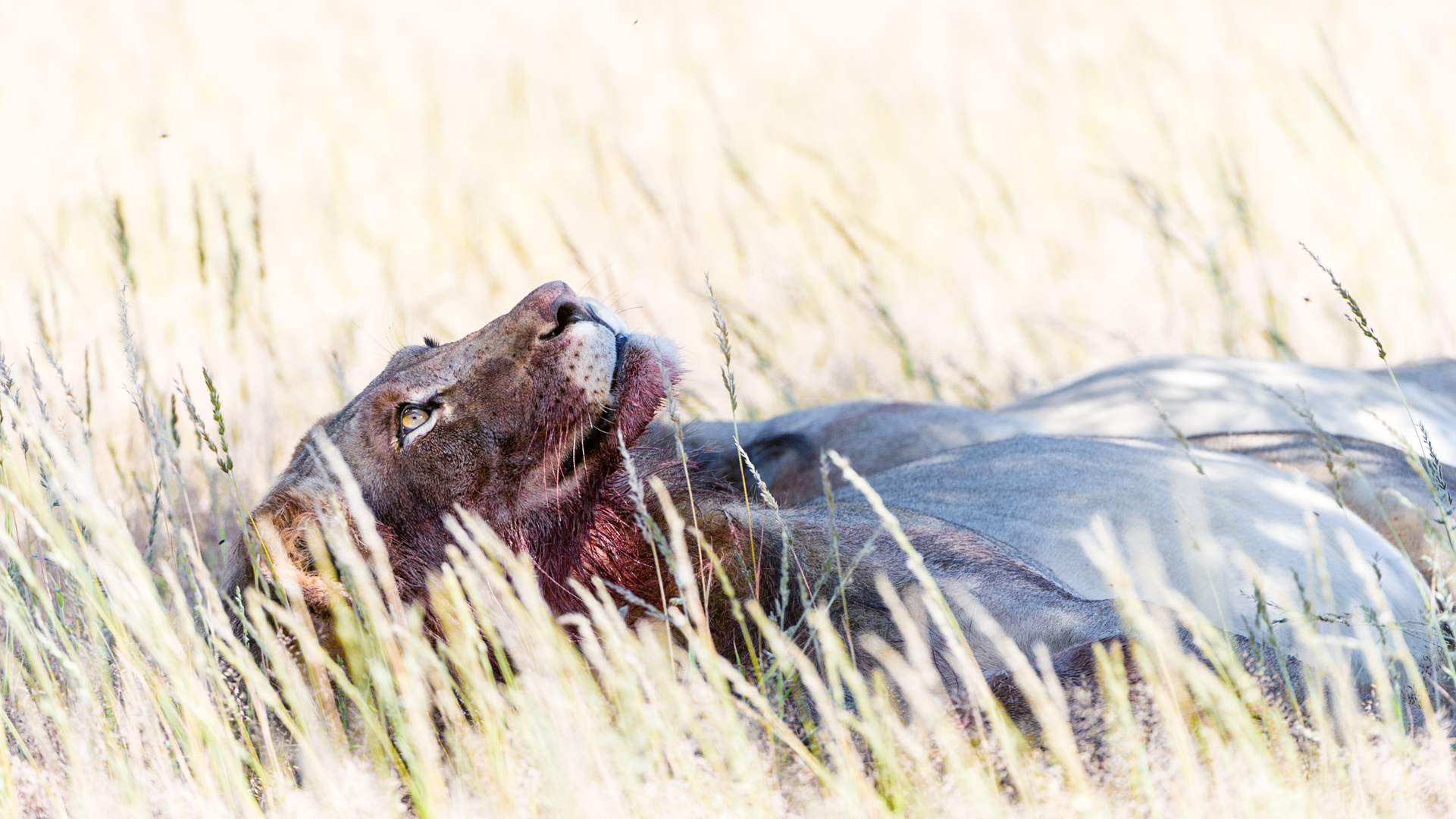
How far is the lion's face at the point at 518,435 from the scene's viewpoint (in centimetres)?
300

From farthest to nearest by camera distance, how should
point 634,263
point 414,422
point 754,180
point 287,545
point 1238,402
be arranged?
point 754,180 → point 634,263 → point 1238,402 → point 414,422 → point 287,545

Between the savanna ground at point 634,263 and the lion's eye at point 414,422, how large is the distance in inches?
17.4

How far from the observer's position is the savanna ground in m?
2.21

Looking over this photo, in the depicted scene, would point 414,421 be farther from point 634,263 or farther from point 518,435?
point 634,263

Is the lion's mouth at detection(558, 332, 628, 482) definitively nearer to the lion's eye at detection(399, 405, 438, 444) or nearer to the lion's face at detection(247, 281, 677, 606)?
the lion's face at detection(247, 281, 677, 606)

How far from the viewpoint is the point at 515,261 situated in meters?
9.08

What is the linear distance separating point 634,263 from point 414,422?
5897 millimetres

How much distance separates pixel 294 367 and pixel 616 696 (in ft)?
18.8

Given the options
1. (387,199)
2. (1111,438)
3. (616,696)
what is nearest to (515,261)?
(387,199)

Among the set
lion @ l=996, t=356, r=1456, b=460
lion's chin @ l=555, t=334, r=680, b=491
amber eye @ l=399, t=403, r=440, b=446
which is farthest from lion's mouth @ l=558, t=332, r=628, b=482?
lion @ l=996, t=356, r=1456, b=460

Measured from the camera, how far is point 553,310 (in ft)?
9.91

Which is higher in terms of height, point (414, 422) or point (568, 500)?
point (414, 422)

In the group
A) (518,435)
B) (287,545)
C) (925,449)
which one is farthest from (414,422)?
(925,449)

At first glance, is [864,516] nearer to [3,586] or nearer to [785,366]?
[3,586]
